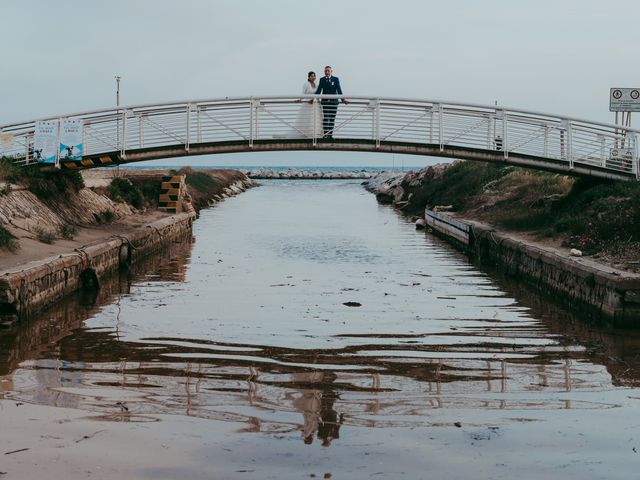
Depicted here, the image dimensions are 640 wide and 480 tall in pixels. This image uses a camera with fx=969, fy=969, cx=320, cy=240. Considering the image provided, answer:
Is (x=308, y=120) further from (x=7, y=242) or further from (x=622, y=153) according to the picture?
(x=7, y=242)

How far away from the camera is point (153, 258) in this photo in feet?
Result: 79.9

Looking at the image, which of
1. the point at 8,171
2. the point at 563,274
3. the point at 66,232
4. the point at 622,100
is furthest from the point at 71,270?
the point at 622,100

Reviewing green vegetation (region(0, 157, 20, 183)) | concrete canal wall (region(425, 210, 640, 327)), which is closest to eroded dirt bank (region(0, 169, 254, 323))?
green vegetation (region(0, 157, 20, 183))

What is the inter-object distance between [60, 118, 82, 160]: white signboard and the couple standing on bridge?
550 centimetres

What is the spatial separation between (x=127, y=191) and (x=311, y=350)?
817 inches

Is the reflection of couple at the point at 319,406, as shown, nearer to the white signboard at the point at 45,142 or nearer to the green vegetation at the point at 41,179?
the green vegetation at the point at 41,179

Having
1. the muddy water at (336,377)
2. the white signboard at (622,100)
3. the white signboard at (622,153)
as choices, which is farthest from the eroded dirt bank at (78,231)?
the white signboard at (622,100)

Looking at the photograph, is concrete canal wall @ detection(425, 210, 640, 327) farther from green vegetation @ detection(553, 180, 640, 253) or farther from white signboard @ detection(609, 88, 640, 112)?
white signboard @ detection(609, 88, 640, 112)

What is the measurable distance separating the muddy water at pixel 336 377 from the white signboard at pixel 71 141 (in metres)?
5.89

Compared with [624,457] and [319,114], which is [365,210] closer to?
[319,114]

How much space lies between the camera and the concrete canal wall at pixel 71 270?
43.9ft

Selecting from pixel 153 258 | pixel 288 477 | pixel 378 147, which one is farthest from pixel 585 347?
pixel 153 258

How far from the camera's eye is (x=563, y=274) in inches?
678

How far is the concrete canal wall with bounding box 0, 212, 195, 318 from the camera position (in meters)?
13.4
